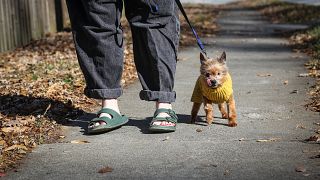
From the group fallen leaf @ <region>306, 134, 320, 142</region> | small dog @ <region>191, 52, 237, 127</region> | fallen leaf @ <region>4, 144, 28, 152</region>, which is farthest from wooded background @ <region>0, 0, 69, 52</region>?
fallen leaf @ <region>306, 134, 320, 142</region>

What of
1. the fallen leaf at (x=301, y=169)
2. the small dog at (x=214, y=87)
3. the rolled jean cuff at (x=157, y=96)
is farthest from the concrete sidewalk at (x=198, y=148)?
the rolled jean cuff at (x=157, y=96)

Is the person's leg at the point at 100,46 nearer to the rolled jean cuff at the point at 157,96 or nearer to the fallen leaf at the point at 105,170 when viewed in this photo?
the rolled jean cuff at the point at 157,96

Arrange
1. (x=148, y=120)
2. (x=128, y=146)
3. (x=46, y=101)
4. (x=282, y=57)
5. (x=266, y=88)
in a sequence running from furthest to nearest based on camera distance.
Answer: (x=282, y=57) → (x=266, y=88) → (x=46, y=101) → (x=148, y=120) → (x=128, y=146)

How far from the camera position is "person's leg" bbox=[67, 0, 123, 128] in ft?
12.7

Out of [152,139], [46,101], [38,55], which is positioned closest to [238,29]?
[38,55]

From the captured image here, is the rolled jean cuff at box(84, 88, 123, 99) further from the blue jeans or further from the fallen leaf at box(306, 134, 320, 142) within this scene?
the fallen leaf at box(306, 134, 320, 142)

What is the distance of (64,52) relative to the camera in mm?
9234

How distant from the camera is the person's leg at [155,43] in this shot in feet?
12.6

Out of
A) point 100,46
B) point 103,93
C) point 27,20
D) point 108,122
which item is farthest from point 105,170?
point 27,20

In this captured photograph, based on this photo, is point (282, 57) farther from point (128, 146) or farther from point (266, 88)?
point (128, 146)

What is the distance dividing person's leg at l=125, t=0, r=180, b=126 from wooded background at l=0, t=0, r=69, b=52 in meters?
6.12

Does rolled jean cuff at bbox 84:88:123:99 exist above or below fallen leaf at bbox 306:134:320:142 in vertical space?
above

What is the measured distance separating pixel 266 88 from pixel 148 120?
2012 millimetres

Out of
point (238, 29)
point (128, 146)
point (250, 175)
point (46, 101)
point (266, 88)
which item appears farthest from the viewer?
point (238, 29)
